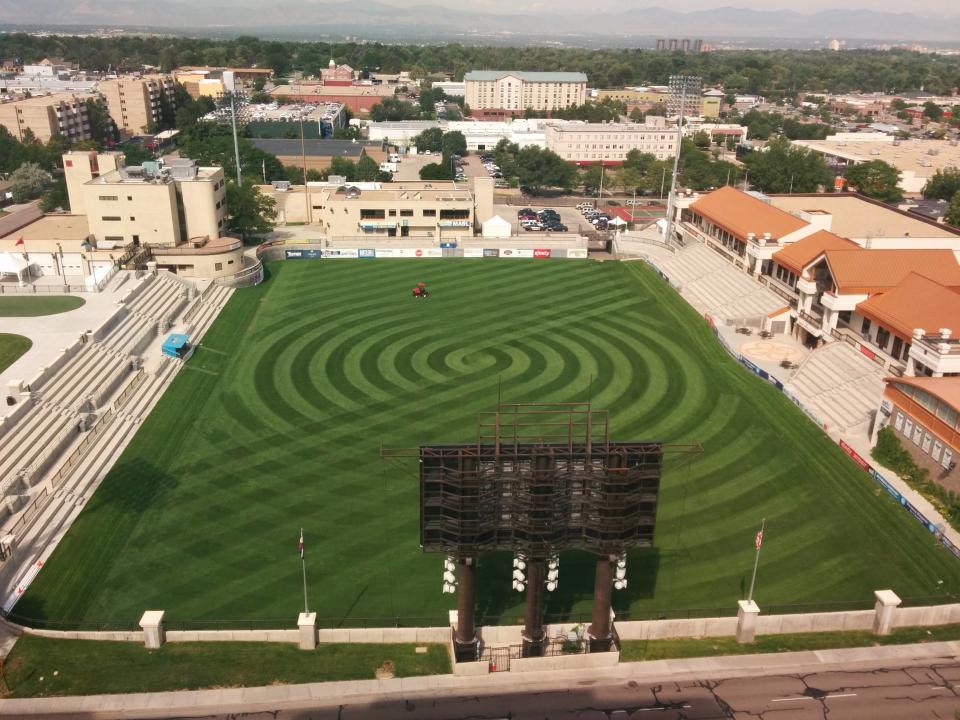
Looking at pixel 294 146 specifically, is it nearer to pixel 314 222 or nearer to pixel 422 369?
pixel 314 222

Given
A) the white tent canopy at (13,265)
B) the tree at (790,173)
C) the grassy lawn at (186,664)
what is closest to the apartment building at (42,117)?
the white tent canopy at (13,265)

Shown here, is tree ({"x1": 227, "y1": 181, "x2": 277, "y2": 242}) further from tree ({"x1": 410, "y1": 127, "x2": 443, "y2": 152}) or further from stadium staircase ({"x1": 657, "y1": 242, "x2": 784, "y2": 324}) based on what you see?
tree ({"x1": 410, "y1": 127, "x2": 443, "y2": 152})

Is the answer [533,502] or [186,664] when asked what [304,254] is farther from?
[533,502]

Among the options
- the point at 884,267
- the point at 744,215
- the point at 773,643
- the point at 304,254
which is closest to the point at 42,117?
the point at 304,254

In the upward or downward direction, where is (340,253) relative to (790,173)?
downward

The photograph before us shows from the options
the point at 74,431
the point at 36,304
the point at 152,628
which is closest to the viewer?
the point at 152,628

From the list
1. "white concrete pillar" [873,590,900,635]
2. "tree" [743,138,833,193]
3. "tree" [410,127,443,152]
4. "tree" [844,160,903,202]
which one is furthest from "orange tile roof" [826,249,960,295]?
"tree" [410,127,443,152]

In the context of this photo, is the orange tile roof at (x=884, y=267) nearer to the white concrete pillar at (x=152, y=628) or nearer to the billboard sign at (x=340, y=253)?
the billboard sign at (x=340, y=253)
